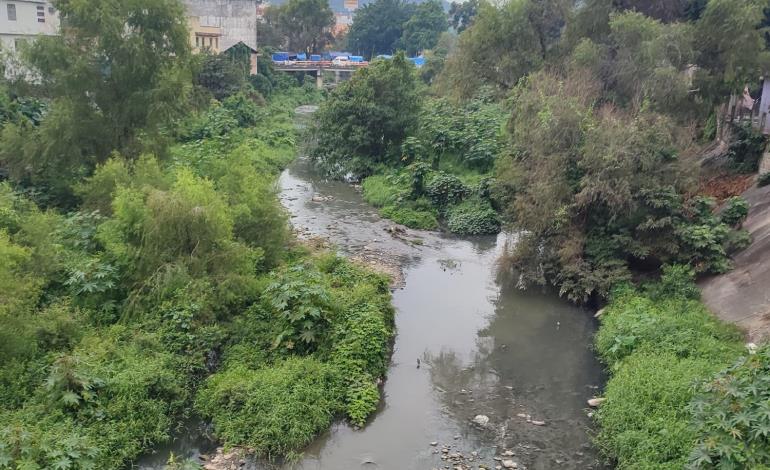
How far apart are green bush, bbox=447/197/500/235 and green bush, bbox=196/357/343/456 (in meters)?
11.9

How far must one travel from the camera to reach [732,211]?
15.9m

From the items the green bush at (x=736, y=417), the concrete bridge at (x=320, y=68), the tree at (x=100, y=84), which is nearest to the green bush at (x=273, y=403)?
the green bush at (x=736, y=417)

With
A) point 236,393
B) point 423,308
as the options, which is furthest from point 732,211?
point 236,393

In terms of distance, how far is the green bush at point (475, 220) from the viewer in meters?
22.4

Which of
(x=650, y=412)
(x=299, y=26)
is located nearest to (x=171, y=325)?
(x=650, y=412)

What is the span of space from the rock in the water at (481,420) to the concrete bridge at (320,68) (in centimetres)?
5198

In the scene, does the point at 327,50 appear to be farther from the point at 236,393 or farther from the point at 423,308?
the point at 236,393

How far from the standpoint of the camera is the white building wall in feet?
184

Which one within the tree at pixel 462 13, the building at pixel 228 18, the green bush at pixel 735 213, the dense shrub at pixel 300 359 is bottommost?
the dense shrub at pixel 300 359

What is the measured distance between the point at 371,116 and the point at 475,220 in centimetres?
934

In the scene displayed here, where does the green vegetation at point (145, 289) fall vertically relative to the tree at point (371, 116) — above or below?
below

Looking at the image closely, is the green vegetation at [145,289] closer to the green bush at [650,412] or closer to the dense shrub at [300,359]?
the dense shrub at [300,359]

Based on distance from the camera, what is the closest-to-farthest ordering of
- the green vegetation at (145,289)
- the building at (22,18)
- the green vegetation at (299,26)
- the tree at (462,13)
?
1. the green vegetation at (145,289)
2. the building at (22,18)
3. the green vegetation at (299,26)
4. the tree at (462,13)

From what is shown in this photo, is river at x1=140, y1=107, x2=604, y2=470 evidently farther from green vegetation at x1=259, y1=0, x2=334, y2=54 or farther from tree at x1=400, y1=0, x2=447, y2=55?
tree at x1=400, y1=0, x2=447, y2=55
